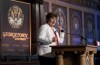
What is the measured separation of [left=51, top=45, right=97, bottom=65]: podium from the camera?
366cm

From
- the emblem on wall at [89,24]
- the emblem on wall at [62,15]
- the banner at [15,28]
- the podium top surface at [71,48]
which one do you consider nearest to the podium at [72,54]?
the podium top surface at [71,48]

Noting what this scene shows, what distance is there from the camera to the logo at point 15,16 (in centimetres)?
705

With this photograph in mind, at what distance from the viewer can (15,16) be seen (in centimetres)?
723

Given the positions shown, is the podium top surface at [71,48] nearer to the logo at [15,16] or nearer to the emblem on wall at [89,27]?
the logo at [15,16]

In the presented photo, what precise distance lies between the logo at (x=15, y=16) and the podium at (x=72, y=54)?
3454 millimetres

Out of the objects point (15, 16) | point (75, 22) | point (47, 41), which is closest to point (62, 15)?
point (75, 22)

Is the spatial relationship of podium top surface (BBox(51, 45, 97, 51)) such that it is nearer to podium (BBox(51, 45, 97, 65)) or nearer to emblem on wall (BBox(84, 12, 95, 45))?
podium (BBox(51, 45, 97, 65))

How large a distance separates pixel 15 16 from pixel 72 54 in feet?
12.1

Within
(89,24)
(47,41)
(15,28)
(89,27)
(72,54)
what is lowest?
(72,54)

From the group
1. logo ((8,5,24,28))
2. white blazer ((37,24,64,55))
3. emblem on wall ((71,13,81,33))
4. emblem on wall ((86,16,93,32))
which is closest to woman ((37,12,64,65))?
white blazer ((37,24,64,55))

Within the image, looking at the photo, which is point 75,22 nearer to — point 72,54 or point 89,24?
point 89,24

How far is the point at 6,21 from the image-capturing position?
6898mm

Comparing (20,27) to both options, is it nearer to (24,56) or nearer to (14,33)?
(14,33)

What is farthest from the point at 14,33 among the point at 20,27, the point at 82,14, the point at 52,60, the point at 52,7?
the point at 82,14
